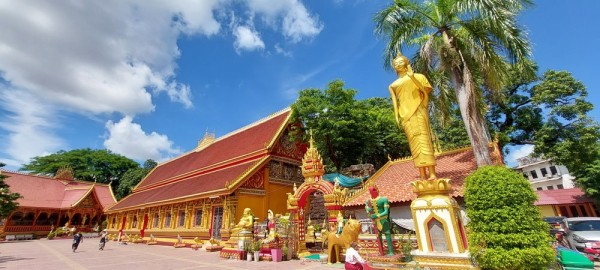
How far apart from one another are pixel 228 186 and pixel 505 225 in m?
11.1

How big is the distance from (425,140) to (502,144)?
13490 millimetres

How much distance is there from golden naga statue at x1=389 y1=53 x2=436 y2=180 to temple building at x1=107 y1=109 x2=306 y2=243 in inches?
373

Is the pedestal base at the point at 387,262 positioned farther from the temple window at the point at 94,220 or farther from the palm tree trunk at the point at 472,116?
the temple window at the point at 94,220

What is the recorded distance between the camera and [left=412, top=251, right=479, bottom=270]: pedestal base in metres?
5.45

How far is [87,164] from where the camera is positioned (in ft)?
144

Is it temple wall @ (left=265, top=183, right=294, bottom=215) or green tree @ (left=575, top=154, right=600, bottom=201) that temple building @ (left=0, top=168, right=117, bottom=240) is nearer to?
temple wall @ (left=265, top=183, right=294, bottom=215)

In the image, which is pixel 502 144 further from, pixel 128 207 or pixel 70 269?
pixel 128 207

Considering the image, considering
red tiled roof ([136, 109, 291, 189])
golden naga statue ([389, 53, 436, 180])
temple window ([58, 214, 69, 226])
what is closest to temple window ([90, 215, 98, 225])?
temple window ([58, 214, 69, 226])

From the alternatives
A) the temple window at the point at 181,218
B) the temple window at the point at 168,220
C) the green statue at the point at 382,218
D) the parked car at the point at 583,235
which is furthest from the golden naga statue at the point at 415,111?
the temple window at the point at 168,220

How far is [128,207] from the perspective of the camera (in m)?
22.4

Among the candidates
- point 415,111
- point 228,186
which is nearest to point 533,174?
point 228,186

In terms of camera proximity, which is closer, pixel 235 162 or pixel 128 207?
pixel 235 162

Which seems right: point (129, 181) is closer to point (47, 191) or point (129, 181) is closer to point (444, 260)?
point (47, 191)

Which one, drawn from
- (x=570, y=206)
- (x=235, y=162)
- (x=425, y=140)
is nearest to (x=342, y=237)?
(x=425, y=140)
